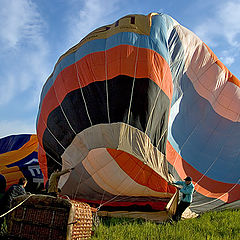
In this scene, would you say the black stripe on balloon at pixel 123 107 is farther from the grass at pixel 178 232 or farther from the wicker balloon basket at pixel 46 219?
the wicker balloon basket at pixel 46 219

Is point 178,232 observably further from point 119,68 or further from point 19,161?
point 19,161

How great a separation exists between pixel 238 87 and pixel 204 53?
3.79 feet

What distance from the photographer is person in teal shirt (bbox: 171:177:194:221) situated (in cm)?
409

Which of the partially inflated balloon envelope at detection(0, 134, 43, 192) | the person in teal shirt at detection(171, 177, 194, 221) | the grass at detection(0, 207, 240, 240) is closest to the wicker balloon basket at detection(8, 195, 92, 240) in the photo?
the grass at detection(0, 207, 240, 240)

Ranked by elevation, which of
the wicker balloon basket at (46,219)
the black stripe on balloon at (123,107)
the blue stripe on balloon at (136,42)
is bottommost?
the wicker balloon basket at (46,219)

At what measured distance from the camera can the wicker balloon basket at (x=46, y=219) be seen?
2510 mm

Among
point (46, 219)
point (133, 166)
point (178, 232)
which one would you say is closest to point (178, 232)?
point (178, 232)

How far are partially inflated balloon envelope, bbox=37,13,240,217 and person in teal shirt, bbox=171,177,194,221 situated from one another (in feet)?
0.93

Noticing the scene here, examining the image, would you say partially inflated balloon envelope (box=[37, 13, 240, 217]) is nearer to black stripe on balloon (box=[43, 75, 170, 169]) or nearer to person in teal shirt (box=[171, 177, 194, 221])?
black stripe on balloon (box=[43, 75, 170, 169])

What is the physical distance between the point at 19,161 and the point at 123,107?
5620mm

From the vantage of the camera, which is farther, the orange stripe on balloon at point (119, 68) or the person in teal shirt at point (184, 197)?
the orange stripe on balloon at point (119, 68)

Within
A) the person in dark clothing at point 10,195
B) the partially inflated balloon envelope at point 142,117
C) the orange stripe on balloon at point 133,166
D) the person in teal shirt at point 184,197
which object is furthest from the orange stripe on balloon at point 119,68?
the person in dark clothing at point 10,195

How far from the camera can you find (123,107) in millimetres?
4066

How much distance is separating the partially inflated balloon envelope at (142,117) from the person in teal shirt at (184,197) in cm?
28
